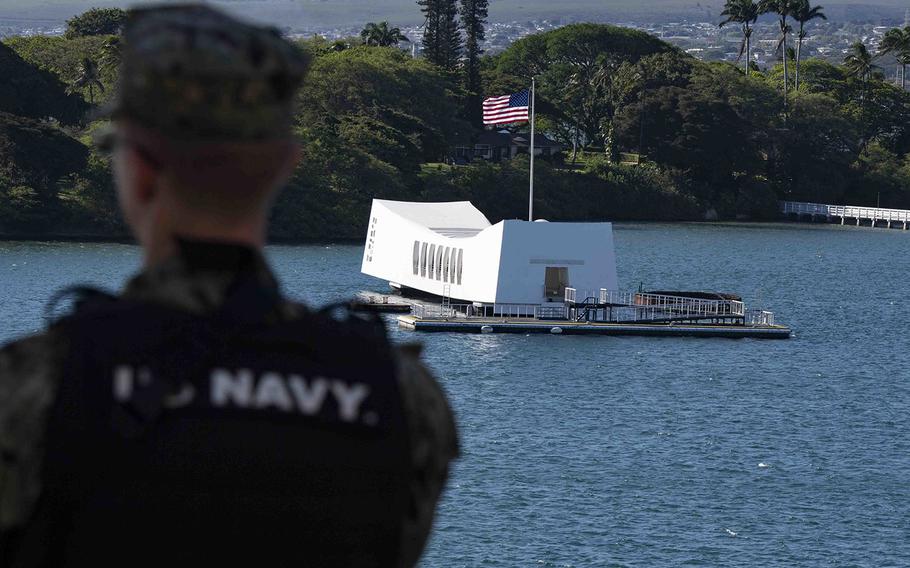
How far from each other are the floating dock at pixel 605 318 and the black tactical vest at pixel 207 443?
43.3 metres

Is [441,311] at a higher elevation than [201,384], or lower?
lower

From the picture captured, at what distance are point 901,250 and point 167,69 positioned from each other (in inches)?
3472

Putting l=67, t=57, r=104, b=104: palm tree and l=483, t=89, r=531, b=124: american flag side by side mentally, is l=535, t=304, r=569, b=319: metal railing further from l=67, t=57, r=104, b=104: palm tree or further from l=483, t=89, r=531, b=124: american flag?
l=67, t=57, r=104, b=104: palm tree

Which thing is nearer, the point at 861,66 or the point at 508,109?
the point at 508,109

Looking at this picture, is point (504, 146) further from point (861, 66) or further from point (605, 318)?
point (605, 318)

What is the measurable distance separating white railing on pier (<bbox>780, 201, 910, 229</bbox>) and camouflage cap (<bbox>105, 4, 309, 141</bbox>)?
105 m

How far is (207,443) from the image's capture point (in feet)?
6.36

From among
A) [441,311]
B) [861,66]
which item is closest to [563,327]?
[441,311]

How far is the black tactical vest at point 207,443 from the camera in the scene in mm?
1909

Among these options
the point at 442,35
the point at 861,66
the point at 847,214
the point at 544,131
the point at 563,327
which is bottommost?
the point at 563,327

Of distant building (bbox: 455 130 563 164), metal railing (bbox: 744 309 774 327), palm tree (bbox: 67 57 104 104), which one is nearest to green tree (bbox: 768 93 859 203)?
distant building (bbox: 455 130 563 164)

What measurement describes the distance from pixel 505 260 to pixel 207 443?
146ft

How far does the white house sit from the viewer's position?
46344mm

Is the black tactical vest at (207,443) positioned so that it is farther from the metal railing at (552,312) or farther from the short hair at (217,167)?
the metal railing at (552,312)
